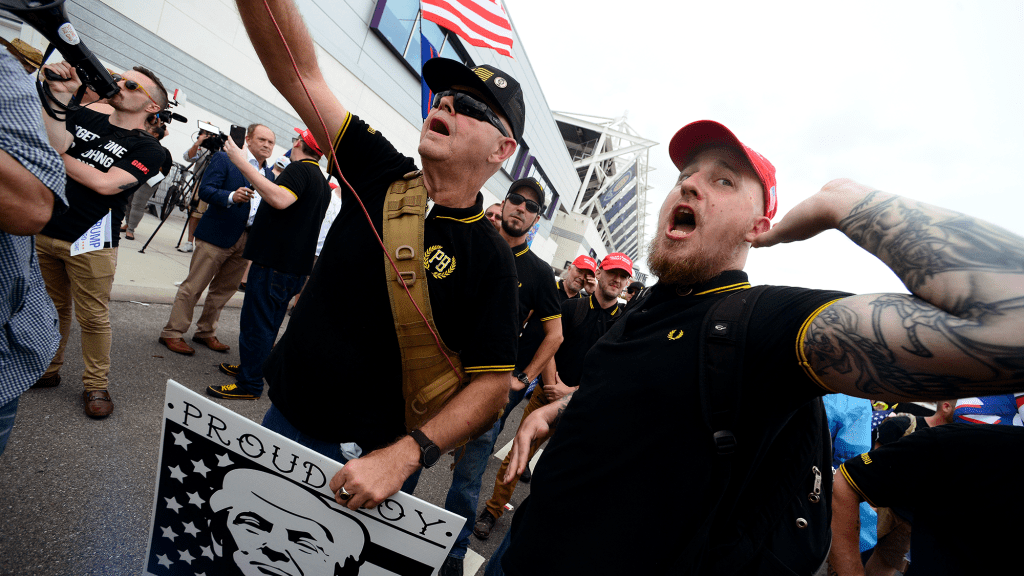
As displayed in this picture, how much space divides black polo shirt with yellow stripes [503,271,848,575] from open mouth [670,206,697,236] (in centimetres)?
28

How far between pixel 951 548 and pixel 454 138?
2.13 meters

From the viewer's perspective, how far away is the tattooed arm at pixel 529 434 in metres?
1.70

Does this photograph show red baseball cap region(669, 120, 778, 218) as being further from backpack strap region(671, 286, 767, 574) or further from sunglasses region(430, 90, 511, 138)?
sunglasses region(430, 90, 511, 138)

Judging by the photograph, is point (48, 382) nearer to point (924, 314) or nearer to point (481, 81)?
point (481, 81)

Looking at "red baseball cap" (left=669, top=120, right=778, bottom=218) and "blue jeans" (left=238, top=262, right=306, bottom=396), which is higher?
"red baseball cap" (left=669, top=120, right=778, bottom=218)

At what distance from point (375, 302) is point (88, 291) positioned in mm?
2571

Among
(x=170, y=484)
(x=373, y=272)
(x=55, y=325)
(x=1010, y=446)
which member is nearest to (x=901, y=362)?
(x=1010, y=446)

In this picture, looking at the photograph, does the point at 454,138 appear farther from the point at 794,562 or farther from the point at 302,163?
the point at 302,163

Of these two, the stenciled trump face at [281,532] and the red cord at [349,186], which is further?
the red cord at [349,186]

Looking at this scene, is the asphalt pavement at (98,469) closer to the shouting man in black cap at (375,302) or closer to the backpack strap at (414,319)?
the shouting man in black cap at (375,302)

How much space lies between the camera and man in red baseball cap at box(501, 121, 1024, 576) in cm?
76

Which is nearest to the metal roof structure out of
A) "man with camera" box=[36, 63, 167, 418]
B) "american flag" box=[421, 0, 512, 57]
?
"american flag" box=[421, 0, 512, 57]

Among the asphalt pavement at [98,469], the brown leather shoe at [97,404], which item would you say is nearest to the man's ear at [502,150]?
the asphalt pavement at [98,469]

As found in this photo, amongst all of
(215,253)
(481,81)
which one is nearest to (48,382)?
(215,253)
